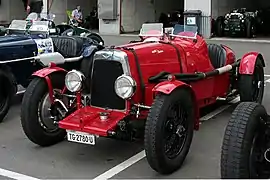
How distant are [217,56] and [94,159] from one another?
119 inches

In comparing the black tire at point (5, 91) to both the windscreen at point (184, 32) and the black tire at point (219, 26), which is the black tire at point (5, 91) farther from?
the black tire at point (219, 26)

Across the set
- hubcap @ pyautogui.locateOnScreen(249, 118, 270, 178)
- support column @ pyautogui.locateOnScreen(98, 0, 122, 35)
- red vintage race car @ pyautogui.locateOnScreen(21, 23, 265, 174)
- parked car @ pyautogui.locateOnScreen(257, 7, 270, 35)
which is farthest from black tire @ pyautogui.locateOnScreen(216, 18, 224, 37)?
hubcap @ pyautogui.locateOnScreen(249, 118, 270, 178)

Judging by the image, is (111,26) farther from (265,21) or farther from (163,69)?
(163,69)

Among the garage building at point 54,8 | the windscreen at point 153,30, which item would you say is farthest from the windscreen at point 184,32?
the garage building at point 54,8

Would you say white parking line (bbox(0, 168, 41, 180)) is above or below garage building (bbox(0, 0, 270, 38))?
below

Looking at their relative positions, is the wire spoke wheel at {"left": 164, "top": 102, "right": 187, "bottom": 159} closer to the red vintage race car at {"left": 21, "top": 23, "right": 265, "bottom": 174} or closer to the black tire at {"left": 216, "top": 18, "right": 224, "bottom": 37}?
the red vintage race car at {"left": 21, "top": 23, "right": 265, "bottom": 174}

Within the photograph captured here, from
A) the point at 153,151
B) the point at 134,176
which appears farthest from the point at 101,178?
the point at 153,151

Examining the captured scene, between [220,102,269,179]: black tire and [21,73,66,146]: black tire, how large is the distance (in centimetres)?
263

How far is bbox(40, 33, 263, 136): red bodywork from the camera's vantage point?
16.6 feet

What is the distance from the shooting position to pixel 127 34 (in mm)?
23109

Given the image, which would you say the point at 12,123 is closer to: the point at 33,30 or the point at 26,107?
the point at 26,107

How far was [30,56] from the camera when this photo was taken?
8.03 m

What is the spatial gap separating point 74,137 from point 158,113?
1051 millimetres

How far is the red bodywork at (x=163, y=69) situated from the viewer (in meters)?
5.07
